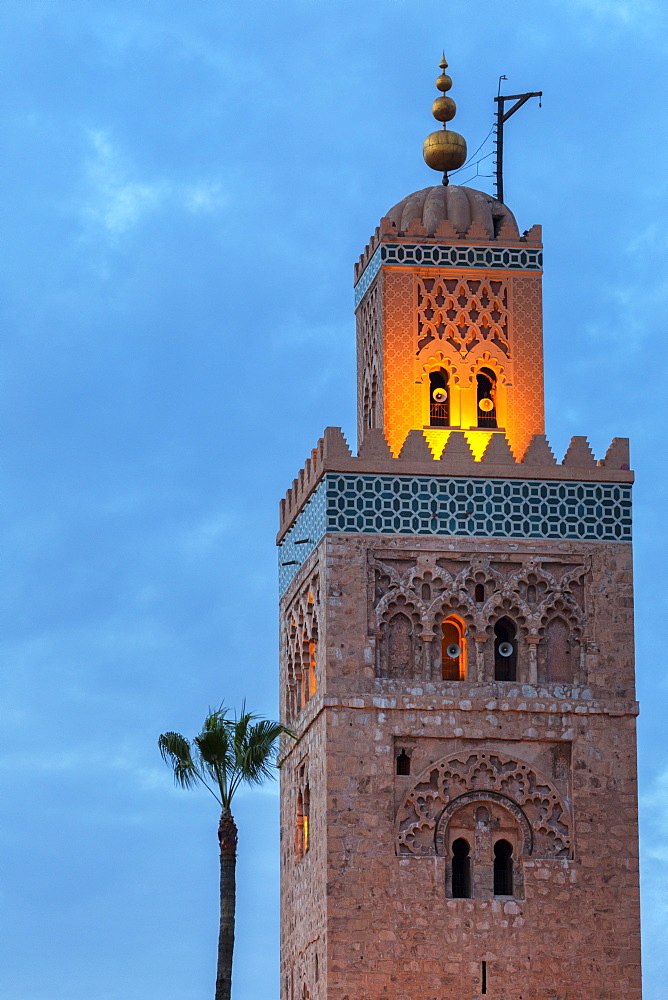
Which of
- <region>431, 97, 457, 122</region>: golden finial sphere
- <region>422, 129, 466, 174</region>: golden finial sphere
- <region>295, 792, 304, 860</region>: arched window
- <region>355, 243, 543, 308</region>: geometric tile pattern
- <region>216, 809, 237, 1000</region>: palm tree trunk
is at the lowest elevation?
<region>216, 809, 237, 1000</region>: palm tree trunk

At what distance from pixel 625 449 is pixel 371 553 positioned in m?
3.92

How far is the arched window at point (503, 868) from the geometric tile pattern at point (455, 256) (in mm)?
8285

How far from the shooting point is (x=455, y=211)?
4088 centimetres

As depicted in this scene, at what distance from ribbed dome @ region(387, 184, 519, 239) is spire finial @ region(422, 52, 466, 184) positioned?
2.65 ft

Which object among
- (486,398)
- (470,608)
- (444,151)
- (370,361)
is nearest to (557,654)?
(470,608)

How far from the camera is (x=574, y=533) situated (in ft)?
128

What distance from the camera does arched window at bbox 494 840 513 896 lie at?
37.9 m

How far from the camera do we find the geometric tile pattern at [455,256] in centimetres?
4038

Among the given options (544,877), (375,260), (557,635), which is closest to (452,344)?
(375,260)

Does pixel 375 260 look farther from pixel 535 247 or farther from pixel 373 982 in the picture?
pixel 373 982

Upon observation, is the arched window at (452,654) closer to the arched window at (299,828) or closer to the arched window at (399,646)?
the arched window at (399,646)

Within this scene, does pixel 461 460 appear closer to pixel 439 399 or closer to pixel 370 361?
pixel 439 399

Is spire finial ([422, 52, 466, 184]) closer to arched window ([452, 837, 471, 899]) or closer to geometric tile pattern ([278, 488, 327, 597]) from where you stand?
geometric tile pattern ([278, 488, 327, 597])

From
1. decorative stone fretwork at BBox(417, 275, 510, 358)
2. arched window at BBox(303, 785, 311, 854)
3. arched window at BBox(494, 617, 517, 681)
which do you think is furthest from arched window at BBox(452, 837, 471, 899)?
decorative stone fretwork at BBox(417, 275, 510, 358)
